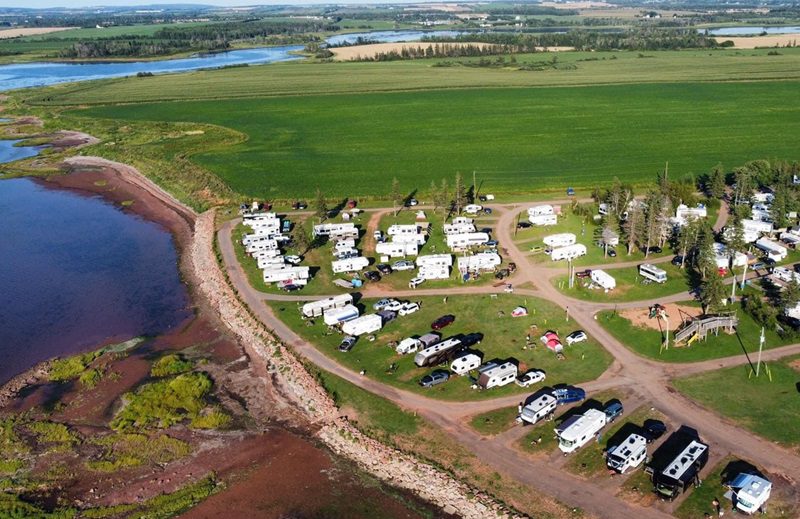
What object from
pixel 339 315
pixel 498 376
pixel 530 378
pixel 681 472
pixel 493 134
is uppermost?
pixel 493 134

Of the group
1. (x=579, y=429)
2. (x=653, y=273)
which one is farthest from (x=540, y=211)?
(x=579, y=429)

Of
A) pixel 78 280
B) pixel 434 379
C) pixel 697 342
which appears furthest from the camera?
pixel 78 280

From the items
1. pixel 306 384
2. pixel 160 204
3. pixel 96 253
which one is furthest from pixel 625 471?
pixel 160 204

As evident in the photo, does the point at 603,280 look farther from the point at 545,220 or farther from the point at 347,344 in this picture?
the point at 347,344

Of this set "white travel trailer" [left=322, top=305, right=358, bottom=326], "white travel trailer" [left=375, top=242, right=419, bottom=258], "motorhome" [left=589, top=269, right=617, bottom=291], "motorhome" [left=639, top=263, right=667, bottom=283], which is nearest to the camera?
"white travel trailer" [left=322, top=305, right=358, bottom=326]

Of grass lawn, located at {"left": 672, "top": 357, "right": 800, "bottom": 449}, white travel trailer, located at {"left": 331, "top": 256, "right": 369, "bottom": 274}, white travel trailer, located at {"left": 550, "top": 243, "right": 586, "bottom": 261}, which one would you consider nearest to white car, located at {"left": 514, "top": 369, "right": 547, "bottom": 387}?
grass lawn, located at {"left": 672, "top": 357, "right": 800, "bottom": 449}

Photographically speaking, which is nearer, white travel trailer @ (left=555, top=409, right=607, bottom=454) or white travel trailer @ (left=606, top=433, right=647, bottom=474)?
white travel trailer @ (left=606, top=433, right=647, bottom=474)

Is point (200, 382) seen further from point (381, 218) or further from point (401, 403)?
point (381, 218)

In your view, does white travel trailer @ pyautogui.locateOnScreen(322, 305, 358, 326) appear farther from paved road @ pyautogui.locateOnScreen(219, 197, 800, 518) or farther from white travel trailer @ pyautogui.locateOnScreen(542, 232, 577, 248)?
white travel trailer @ pyautogui.locateOnScreen(542, 232, 577, 248)
